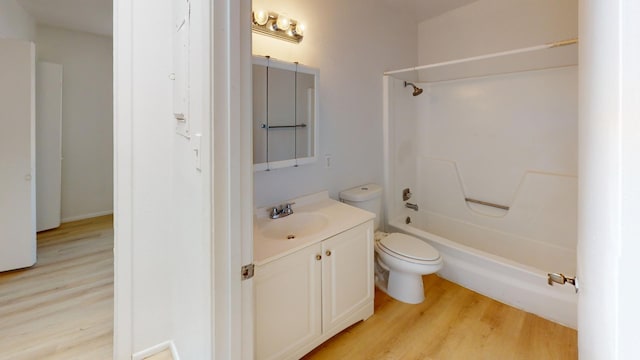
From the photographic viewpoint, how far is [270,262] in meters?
1.46

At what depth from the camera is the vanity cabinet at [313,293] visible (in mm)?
1478

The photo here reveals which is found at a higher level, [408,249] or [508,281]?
[408,249]

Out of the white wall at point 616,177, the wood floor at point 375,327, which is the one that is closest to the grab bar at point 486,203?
the wood floor at point 375,327

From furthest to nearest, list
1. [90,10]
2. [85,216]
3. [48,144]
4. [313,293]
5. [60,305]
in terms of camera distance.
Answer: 1. [85,216]
2. [48,144]
3. [90,10]
4. [60,305]
5. [313,293]

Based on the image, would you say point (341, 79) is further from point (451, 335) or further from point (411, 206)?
point (451, 335)

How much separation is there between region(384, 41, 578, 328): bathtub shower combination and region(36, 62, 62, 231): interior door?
415 centimetres

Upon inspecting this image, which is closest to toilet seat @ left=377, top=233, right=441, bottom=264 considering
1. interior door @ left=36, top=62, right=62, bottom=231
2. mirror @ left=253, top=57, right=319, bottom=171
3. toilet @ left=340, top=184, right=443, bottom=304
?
toilet @ left=340, top=184, right=443, bottom=304

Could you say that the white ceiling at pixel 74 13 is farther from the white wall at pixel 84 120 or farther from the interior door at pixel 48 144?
the interior door at pixel 48 144

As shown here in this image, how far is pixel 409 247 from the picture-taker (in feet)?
7.44

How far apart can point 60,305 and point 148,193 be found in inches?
57.4

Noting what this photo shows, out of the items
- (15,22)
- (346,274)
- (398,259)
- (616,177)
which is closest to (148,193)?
(346,274)

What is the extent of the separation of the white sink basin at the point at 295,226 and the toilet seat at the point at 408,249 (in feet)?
2.09

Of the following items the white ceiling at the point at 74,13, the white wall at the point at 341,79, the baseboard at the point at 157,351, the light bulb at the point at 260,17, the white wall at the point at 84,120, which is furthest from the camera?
the white wall at the point at 84,120

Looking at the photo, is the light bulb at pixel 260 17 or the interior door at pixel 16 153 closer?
the light bulb at pixel 260 17
